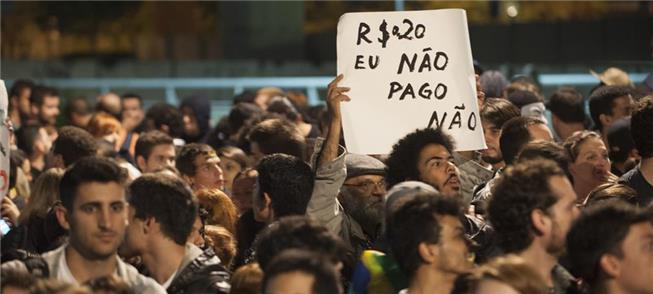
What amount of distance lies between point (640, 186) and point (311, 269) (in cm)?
333

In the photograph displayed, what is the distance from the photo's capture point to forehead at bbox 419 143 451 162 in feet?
31.5

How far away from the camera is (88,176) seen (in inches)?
329

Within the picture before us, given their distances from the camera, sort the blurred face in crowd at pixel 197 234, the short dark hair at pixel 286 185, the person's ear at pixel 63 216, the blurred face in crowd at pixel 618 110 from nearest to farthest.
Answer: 1. the person's ear at pixel 63 216
2. the blurred face in crowd at pixel 197 234
3. the short dark hair at pixel 286 185
4. the blurred face in crowd at pixel 618 110

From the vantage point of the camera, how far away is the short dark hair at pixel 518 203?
7.98m

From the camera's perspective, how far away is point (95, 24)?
159ft

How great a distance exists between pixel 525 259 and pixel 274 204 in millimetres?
1911

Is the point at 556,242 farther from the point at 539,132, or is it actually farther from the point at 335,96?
the point at 539,132

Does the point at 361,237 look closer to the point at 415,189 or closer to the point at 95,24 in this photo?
the point at 415,189

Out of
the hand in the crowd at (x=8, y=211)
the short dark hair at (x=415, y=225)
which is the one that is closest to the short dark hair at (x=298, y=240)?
the short dark hair at (x=415, y=225)

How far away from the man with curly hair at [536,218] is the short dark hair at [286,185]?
1.51m

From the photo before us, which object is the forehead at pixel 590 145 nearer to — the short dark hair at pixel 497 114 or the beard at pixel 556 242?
the short dark hair at pixel 497 114

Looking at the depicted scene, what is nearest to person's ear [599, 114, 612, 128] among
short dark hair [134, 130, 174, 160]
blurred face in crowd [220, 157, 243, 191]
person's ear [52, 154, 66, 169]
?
blurred face in crowd [220, 157, 243, 191]

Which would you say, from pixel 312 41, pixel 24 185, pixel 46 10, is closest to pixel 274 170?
pixel 24 185

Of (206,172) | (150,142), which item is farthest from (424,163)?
(150,142)
